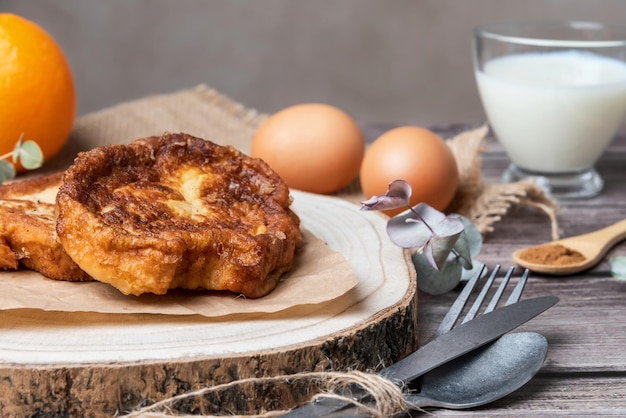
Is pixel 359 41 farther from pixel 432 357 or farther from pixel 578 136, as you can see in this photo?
pixel 432 357

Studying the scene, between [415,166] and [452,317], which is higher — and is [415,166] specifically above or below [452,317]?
above

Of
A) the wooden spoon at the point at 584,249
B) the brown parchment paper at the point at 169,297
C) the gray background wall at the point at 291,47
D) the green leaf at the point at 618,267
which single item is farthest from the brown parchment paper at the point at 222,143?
the gray background wall at the point at 291,47

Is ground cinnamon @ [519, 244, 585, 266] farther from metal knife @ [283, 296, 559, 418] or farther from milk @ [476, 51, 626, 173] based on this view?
milk @ [476, 51, 626, 173]

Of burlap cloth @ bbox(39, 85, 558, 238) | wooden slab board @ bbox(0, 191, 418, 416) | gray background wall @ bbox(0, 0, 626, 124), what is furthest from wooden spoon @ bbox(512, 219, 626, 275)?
gray background wall @ bbox(0, 0, 626, 124)

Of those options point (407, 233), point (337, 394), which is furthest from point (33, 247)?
point (407, 233)

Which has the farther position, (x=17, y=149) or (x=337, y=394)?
(x=17, y=149)

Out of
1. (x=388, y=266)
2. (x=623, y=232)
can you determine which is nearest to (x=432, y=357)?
(x=388, y=266)

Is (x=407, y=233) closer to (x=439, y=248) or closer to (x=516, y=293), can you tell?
(x=439, y=248)
